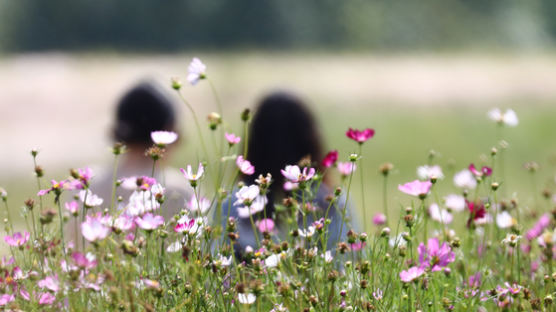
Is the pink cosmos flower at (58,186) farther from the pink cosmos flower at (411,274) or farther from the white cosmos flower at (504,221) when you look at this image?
the white cosmos flower at (504,221)

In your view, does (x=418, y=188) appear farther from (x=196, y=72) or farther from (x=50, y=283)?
(x=50, y=283)

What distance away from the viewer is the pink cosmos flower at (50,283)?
1.20 metres

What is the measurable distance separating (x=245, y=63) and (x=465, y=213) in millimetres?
20394

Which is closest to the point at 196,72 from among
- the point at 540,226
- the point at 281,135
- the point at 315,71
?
the point at 540,226

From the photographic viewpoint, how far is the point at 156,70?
20125 millimetres

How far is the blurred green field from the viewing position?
30.8 ft

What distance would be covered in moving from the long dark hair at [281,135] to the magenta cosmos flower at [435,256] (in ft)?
5.40

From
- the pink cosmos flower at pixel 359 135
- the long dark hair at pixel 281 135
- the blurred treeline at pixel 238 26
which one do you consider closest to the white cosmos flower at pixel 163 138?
the pink cosmos flower at pixel 359 135

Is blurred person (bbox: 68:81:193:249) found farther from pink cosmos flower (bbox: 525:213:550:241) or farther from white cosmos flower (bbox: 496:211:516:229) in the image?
white cosmos flower (bbox: 496:211:516:229)

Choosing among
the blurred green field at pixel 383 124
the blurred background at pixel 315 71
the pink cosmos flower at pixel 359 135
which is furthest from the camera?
the blurred background at pixel 315 71

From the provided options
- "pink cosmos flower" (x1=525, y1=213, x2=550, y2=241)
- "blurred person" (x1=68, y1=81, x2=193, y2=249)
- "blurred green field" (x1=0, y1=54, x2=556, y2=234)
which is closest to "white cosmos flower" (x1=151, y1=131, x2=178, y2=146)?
"pink cosmos flower" (x1=525, y1=213, x2=550, y2=241)

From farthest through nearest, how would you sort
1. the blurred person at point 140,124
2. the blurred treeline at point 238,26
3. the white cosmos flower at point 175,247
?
the blurred treeline at point 238,26
the blurred person at point 140,124
the white cosmos flower at point 175,247

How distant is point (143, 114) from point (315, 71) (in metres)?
17.0

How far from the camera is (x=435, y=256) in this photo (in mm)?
1381
